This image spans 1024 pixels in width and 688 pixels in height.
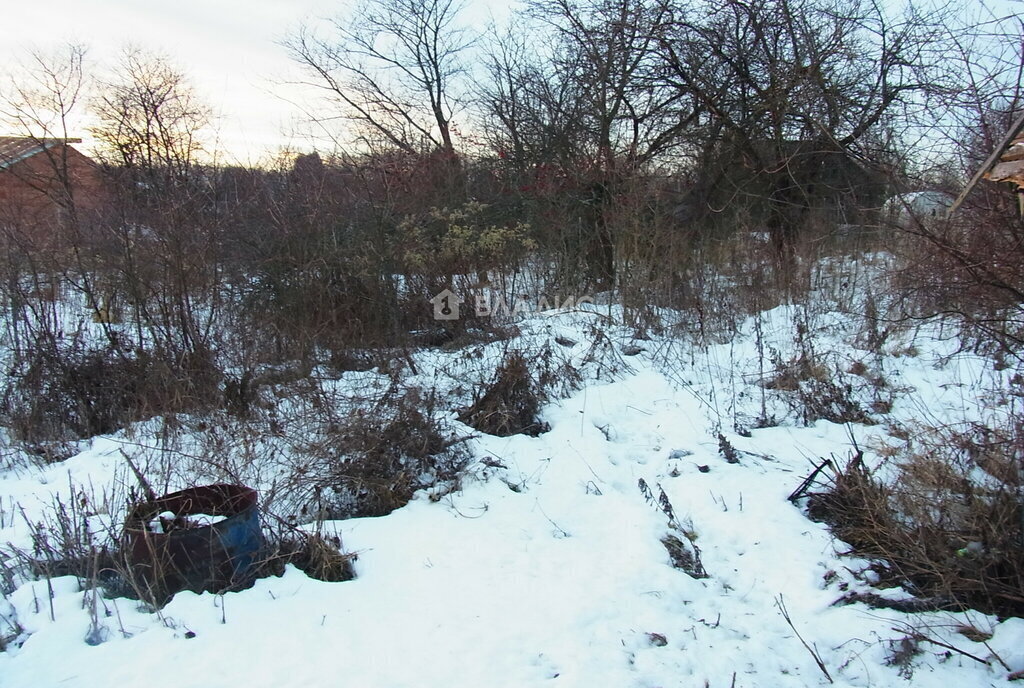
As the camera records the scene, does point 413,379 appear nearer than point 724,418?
No

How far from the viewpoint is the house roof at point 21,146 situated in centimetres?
629

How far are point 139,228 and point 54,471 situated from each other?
2312 millimetres

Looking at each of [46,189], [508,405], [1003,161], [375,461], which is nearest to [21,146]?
[46,189]

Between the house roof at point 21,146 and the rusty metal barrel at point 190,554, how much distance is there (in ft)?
17.1

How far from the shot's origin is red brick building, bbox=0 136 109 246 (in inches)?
233

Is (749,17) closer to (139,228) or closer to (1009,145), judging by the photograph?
(1009,145)

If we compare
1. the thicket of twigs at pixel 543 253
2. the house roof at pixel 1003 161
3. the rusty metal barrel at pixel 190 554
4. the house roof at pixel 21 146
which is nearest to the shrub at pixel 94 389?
the thicket of twigs at pixel 543 253

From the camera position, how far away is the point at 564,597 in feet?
9.86

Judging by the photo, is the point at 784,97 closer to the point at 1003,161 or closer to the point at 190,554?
the point at 1003,161

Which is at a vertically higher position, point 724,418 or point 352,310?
point 352,310

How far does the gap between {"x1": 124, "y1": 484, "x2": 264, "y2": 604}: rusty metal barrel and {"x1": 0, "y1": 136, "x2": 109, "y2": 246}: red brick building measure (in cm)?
427

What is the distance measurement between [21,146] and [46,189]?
0.77 metres

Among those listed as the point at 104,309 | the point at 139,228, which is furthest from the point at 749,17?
the point at 104,309

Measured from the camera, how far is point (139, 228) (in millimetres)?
5727
